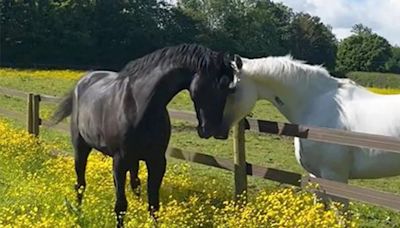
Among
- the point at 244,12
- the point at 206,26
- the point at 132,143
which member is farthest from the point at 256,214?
the point at 244,12

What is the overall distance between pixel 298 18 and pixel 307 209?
90.8 meters

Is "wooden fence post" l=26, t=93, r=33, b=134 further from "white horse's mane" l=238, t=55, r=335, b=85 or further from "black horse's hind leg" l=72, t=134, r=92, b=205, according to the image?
"white horse's mane" l=238, t=55, r=335, b=85

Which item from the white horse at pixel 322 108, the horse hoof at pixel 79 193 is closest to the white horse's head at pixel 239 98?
the white horse at pixel 322 108

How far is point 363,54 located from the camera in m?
79.2

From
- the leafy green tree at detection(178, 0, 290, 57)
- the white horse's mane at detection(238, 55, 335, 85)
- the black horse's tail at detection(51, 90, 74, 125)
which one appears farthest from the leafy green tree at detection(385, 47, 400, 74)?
the white horse's mane at detection(238, 55, 335, 85)

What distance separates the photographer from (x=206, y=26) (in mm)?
72000

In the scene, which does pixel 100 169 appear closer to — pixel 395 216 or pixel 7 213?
pixel 7 213

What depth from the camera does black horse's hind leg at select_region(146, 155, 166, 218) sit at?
18.7 feet

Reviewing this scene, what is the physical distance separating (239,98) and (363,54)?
252 ft

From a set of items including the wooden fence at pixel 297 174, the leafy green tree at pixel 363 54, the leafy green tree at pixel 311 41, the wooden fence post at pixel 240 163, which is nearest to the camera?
the wooden fence at pixel 297 174

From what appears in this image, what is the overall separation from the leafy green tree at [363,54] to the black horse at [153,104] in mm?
74151

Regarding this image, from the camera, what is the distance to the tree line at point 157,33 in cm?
5178

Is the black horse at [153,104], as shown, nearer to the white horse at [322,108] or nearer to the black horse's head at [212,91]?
the black horse's head at [212,91]

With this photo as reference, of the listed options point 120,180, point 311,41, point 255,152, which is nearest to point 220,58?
point 120,180
